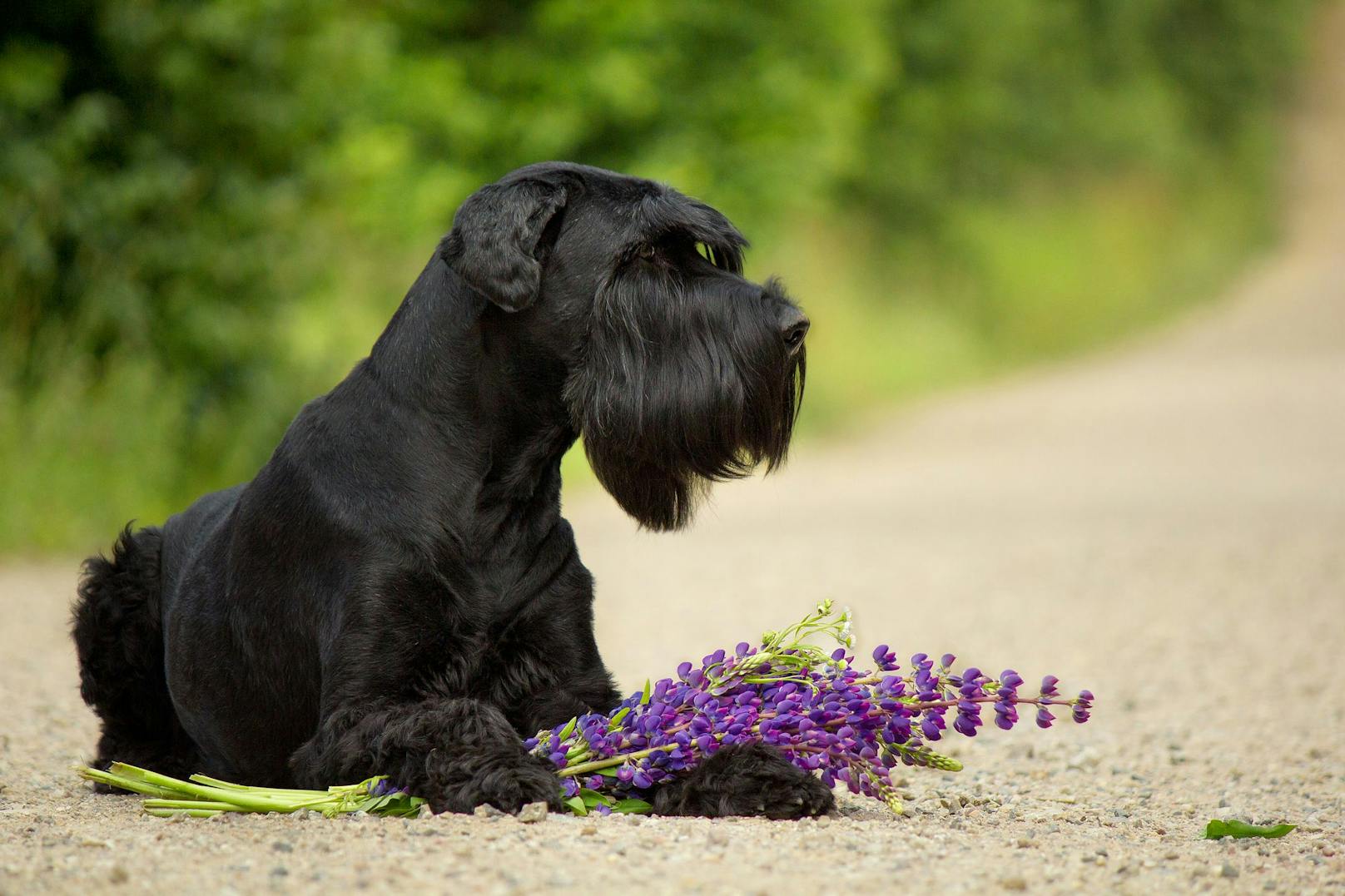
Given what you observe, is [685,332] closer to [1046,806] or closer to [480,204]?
[480,204]

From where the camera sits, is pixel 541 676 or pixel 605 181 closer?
pixel 541 676

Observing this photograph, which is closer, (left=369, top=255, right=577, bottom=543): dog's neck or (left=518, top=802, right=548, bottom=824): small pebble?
(left=518, top=802, right=548, bottom=824): small pebble

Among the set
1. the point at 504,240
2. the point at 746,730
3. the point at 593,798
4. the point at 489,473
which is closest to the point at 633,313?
the point at 504,240

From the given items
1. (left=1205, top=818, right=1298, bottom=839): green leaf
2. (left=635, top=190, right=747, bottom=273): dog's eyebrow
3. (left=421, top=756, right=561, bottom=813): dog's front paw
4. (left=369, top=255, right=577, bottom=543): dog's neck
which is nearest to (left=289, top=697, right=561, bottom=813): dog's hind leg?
(left=421, top=756, right=561, bottom=813): dog's front paw

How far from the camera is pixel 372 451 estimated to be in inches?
131

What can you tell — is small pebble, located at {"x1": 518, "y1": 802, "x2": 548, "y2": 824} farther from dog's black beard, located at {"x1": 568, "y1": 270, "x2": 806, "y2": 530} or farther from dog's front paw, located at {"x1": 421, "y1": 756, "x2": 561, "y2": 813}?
dog's black beard, located at {"x1": 568, "y1": 270, "x2": 806, "y2": 530}

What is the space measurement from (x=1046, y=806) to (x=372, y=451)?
1.82 metres

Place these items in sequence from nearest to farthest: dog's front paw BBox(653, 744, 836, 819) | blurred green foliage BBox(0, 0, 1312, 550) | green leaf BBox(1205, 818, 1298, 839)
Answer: dog's front paw BBox(653, 744, 836, 819) < green leaf BBox(1205, 818, 1298, 839) < blurred green foliage BBox(0, 0, 1312, 550)

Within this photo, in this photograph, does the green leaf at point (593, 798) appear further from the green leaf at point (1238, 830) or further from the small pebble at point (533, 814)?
the green leaf at point (1238, 830)

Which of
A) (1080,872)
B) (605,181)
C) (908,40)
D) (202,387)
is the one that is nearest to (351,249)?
(202,387)

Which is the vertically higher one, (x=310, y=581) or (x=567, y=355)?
(x=567, y=355)

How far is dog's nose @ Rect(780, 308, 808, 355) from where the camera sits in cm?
341

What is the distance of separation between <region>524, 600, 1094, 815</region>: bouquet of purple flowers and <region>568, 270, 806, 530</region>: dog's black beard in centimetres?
53

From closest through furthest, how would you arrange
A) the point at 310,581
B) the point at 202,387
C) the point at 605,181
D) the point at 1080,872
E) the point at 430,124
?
the point at 1080,872
the point at 310,581
the point at 605,181
the point at 202,387
the point at 430,124
